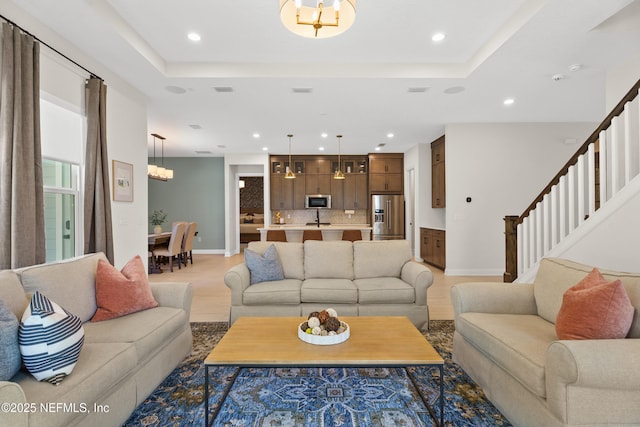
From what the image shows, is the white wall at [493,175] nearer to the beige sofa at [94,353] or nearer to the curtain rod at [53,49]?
the beige sofa at [94,353]

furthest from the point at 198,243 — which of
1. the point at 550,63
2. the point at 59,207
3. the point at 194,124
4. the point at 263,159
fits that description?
the point at 550,63

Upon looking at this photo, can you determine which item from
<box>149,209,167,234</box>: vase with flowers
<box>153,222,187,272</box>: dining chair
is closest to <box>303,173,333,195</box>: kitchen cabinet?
<box>153,222,187,272</box>: dining chair

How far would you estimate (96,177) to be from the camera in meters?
3.46

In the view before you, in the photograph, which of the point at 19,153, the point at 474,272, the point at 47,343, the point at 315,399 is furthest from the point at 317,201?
the point at 47,343

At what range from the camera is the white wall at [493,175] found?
595cm

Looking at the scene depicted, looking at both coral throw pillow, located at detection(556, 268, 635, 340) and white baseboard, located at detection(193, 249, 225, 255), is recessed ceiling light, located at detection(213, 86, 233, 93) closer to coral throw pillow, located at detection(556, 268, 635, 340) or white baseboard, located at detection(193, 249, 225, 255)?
coral throw pillow, located at detection(556, 268, 635, 340)

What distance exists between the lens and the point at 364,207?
9.15 m

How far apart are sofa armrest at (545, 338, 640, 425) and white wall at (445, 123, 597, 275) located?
4.69m

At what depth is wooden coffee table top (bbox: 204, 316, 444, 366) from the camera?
67.2 inches

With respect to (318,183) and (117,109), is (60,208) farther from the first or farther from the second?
(318,183)

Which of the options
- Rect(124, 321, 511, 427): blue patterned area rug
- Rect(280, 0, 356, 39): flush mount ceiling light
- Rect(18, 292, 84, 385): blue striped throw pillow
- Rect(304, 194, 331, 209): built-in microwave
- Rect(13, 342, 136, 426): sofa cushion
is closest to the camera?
Rect(13, 342, 136, 426): sofa cushion

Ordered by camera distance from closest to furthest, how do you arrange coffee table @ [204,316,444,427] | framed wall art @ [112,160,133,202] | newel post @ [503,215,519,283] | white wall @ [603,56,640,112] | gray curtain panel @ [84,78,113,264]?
coffee table @ [204,316,444,427], gray curtain panel @ [84,78,113,264], white wall @ [603,56,640,112], framed wall art @ [112,160,133,202], newel post @ [503,215,519,283]

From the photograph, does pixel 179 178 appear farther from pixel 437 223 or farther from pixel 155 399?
pixel 155 399

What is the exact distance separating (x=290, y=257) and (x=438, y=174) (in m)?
4.44
